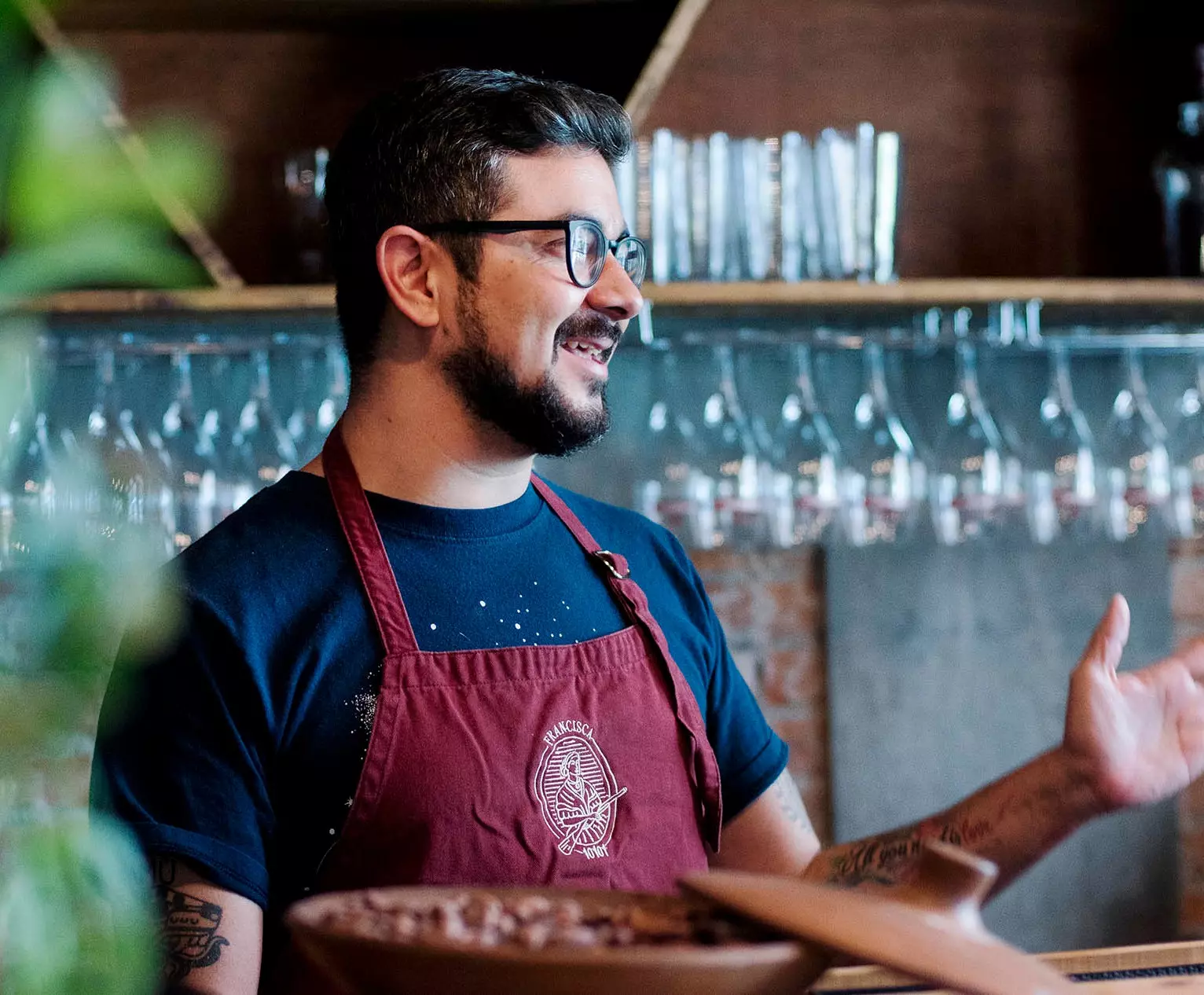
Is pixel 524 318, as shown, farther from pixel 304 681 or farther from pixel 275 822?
pixel 275 822

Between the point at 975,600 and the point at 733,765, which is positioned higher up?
the point at 975,600

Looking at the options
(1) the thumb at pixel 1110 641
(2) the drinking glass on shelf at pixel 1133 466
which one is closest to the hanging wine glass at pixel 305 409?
(2) the drinking glass on shelf at pixel 1133 466

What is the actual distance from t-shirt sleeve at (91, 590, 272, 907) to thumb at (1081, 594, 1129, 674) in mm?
714

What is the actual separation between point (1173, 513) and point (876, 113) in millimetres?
964

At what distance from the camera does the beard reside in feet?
4.53

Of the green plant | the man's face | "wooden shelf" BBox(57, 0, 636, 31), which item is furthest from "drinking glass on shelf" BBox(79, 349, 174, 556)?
"wooden shelf" BBox(57, 0, 636, 31)

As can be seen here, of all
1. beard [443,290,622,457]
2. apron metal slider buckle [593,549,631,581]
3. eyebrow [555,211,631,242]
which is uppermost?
eyebrow [555,211,631,242]

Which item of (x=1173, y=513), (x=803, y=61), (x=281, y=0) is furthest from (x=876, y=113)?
(x=281, y=0)

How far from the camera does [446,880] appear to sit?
3.94 feet

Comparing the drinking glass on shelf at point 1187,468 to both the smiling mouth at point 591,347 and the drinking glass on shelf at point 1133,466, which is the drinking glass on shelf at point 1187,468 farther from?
the smiling mouth at point 591,347

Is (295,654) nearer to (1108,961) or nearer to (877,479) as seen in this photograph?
(1108,961)

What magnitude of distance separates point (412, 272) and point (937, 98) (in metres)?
1.64

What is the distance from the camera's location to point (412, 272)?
4.72ft

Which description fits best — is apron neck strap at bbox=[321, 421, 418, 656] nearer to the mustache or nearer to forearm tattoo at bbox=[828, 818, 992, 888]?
the mustache
